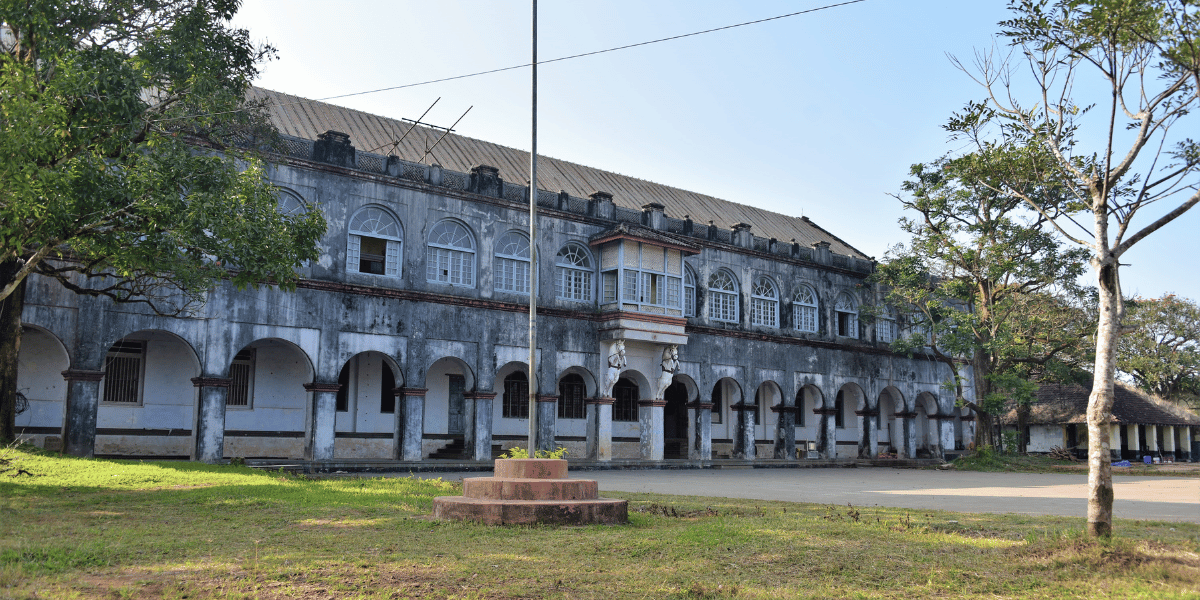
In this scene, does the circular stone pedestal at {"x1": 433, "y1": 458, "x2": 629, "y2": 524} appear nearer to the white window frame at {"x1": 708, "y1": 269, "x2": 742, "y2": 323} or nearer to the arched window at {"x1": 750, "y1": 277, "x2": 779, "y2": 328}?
the white window frame at {"x1": 708, "y1": 269, "x2": 742, "y2": 323}

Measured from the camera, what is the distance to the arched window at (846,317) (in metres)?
31.1

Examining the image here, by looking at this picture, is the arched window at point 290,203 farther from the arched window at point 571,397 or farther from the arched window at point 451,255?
the arched window at point 571,397

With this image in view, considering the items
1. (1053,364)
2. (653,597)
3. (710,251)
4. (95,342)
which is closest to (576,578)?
(653,597)

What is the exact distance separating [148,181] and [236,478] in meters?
4.83

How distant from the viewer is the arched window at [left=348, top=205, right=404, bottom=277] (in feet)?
68.1

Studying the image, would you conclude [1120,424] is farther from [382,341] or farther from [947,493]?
[382,341]

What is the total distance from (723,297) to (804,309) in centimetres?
391

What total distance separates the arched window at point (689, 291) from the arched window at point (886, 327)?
9.09 metres

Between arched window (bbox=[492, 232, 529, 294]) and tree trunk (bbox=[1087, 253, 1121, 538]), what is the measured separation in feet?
56.1

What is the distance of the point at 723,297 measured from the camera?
27578 millimetres

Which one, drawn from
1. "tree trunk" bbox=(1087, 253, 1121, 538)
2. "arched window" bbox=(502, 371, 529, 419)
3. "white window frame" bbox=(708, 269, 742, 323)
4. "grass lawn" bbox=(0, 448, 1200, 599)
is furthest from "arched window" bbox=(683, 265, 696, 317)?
"tree trunk" bbox=(1087, 253, 1121, 538)

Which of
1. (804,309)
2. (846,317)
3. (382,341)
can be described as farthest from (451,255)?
(846,317)

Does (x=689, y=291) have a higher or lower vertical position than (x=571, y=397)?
higher

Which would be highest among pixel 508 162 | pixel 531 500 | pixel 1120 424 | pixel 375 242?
pixel 508 162
